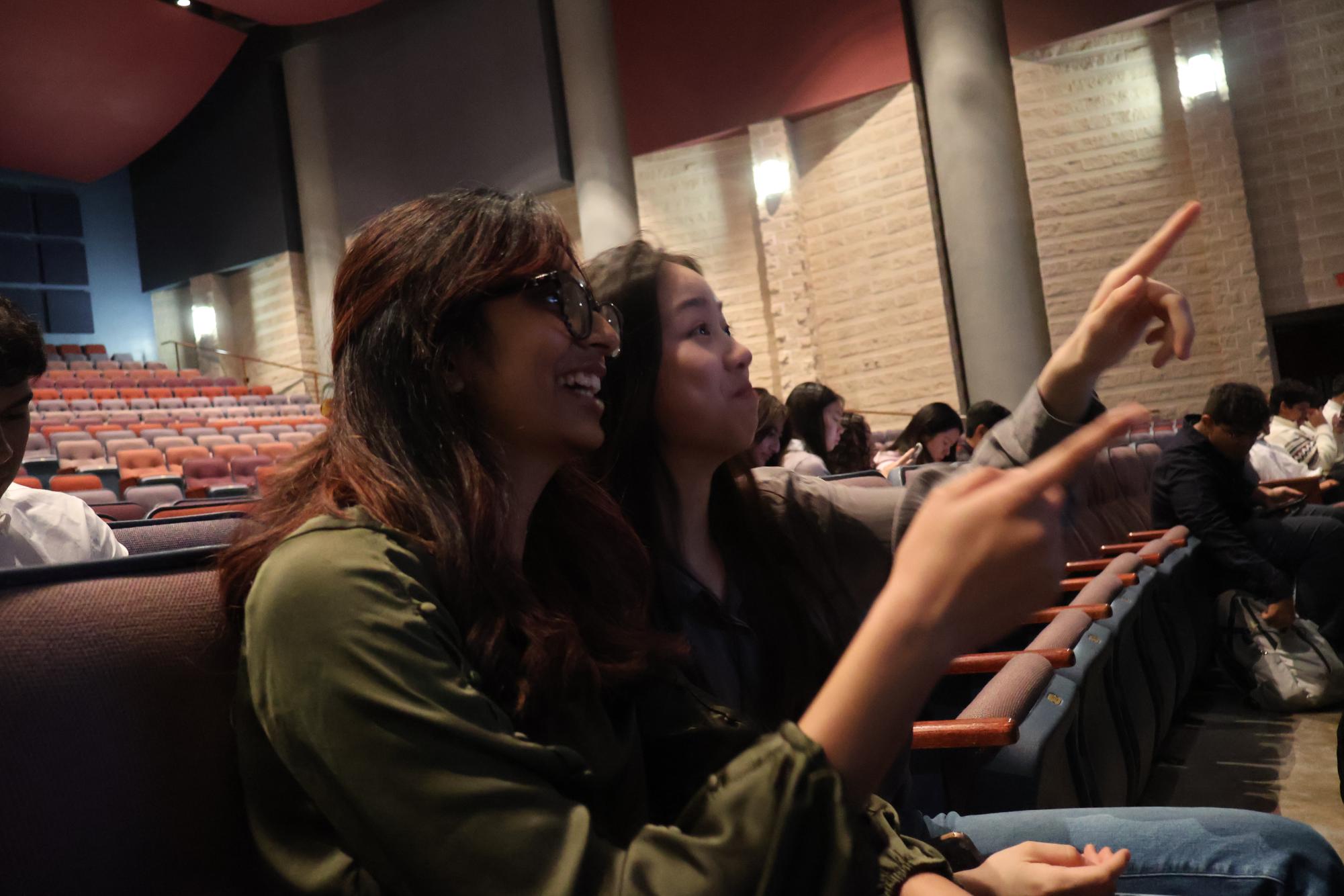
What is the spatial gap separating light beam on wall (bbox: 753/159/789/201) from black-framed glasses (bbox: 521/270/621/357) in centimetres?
925

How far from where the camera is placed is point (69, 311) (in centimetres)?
1372

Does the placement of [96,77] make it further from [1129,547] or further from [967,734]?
[967,734]

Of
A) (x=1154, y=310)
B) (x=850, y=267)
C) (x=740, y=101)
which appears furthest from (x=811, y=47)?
(x=1154, y=310)

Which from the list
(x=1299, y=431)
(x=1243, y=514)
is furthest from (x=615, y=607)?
(x=1299, y=431)

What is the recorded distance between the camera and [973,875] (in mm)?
989

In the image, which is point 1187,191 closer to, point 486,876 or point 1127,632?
→ point 1127,632

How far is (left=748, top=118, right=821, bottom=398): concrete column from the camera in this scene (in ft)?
32.4

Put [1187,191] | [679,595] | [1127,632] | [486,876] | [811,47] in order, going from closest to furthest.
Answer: [486,876] < [679,595] < [1127,632] < [1187,191] < [811,47]

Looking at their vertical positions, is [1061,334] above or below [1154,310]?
above

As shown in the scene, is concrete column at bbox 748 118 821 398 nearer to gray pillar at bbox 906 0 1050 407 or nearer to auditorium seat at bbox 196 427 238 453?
gray pillar at bbox 906 0 1050 407

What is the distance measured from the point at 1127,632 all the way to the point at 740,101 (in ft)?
27.4

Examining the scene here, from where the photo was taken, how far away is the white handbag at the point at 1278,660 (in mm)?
3307

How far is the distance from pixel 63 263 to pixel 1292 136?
1428cm

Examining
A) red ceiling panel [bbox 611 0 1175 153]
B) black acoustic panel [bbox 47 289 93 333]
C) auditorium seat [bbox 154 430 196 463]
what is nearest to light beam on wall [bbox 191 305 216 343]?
black acoustic panel [bbox 47 289 93 333]
